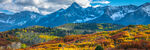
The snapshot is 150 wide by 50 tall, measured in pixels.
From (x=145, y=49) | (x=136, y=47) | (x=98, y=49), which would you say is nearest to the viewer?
(x=145, y=49)

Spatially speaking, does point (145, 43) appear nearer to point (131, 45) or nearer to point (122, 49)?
point (131, 45)

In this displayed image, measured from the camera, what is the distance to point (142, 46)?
20.9 metres

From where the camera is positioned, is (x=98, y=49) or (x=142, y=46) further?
(x=98, y=49)

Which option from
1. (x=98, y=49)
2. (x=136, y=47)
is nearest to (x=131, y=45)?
(x=136, y=47)

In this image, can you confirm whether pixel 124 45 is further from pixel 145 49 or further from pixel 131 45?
pixel 145 49

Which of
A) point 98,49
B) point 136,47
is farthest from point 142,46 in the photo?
point 98,49

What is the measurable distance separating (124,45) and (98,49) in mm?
9074

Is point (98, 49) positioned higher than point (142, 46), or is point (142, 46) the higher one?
point (142, 46)

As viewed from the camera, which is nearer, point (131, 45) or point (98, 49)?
point (131, 45)

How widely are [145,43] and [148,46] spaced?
1.28m

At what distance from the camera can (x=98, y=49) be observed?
3080 centimetres

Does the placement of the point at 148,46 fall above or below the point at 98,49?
above

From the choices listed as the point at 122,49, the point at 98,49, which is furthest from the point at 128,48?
the point at 98,49

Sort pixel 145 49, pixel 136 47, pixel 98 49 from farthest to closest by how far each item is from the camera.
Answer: pixel 98 49 → pixel 136 47 → pixel 145 49
